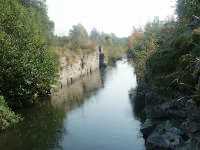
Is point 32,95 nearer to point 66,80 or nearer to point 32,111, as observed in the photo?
point 32,111

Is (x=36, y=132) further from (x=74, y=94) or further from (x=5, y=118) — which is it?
(x=74, y=94)

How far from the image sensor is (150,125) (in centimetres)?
3778

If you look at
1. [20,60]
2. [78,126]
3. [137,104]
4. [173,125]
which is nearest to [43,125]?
[78,126]

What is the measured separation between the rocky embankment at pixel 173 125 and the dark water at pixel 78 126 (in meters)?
2.41

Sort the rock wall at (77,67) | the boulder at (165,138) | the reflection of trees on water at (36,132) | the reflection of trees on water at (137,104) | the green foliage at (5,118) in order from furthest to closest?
1. the rock wall at (77,67)
2. the reflection of trees on water at (137,104)
3. the green foliage at (5,118)
4. the reflection of trees on water at (36,132)
5. the boulder at (165,138)

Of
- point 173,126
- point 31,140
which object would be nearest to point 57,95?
point 31,140

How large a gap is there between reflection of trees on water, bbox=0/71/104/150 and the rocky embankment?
8.82 metres

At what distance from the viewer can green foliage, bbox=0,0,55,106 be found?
51562 mm

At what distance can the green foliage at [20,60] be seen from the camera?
169 ft

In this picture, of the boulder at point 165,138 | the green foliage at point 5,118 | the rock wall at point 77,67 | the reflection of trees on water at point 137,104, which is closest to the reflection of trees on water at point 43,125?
the green foliage at point 5,118

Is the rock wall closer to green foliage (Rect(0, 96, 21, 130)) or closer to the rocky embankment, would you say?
green foliage (Rect(0, 96, 21, 130))

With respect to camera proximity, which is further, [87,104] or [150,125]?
[87,104]

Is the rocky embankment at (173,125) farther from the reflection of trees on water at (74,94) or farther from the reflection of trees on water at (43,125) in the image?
the reflection of trees on water at (74,94)

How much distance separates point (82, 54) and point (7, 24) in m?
58.2
